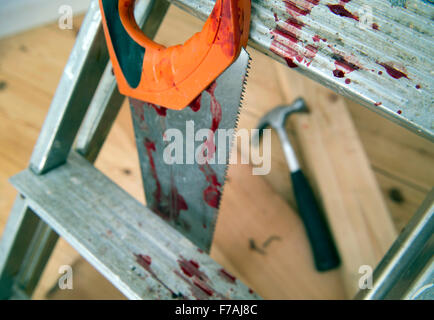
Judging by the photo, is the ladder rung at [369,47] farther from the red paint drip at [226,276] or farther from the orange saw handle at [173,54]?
the red paint drip at [226,276]

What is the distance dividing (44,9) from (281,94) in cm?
94

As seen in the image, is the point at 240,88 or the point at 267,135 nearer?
the point at 240,88

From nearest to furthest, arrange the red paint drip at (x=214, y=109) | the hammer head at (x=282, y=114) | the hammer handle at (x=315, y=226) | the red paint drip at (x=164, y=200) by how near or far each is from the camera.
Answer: the red paint drip at (x=214, y=109) → the red paint drip at (x=164, y=200) → the hammer handle at (x=315, y=226) → the hammer head at (x=282, y=114)

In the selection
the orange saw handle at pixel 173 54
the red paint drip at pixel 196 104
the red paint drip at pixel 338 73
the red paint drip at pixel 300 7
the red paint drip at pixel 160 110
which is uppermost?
the red paint drip at pixel 300 7

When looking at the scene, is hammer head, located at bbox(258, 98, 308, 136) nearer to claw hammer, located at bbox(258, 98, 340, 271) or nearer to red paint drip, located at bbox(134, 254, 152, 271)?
claw hammer, located at bbox(258, 98, 340, 271)

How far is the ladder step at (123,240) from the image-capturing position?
413 mm

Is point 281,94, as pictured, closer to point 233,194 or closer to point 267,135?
point 267,135

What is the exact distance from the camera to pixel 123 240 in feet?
1.47

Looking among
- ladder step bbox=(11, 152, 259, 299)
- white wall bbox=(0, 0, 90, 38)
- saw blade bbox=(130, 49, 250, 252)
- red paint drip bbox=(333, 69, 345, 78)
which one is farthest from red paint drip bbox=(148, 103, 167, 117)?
white wall bbox=(0, 0, 90, 38)

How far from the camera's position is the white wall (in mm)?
1114

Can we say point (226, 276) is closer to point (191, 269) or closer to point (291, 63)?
point (191, 269)

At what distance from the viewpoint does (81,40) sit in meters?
0.43

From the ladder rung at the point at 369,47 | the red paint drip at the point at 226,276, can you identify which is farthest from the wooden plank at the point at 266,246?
the ladder rung at the point at 369,47
